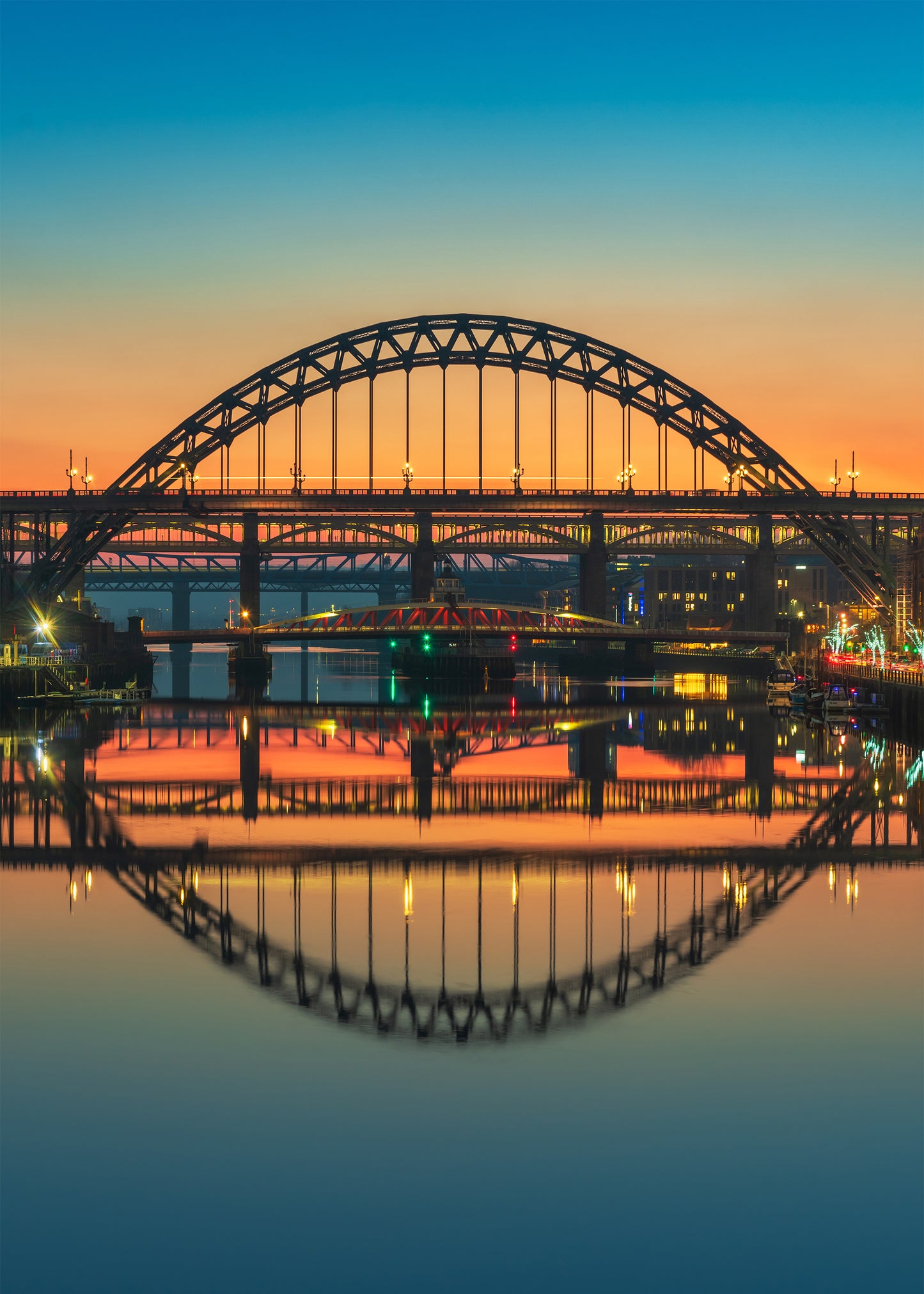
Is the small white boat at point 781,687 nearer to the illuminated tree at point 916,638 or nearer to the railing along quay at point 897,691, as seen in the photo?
the railing along quay at point 897,691

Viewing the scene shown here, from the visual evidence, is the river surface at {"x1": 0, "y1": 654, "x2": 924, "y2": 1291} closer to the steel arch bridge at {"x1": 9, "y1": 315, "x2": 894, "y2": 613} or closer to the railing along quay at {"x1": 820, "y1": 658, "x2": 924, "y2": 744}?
the railing along quay at {"x1": 820, "y1": 658, "x2": 924, "y2": 744}

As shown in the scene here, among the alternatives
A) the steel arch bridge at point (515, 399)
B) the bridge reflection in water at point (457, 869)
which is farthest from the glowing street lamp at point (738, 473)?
the bridge reflection in water at point (457, 869)

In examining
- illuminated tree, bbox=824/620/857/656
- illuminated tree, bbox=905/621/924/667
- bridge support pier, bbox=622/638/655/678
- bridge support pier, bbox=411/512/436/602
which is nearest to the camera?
illuminated tree, bbox=905/621/924/667

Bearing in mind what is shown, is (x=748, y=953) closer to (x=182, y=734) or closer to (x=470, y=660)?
(x=182, y=734)

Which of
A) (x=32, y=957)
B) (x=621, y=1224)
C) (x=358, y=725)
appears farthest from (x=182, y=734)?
(x=621, y=1224)

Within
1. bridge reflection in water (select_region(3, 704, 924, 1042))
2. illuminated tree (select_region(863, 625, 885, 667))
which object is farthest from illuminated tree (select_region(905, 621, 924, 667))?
bridge reflection in water (select_region(3, 704, 924, 1042))

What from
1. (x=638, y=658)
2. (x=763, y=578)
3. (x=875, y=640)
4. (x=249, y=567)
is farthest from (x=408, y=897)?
(x=763, y=578)

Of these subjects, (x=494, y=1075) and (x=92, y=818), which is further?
(x=92, y=818)
